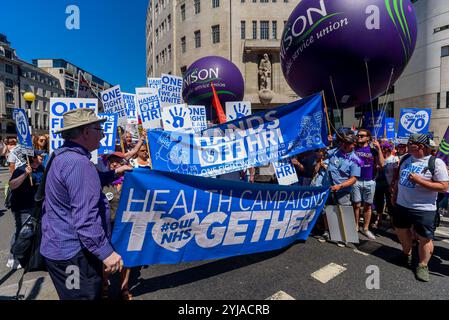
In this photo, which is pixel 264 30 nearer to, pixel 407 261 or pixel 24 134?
pixel 407 261

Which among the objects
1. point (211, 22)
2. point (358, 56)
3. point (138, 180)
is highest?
point (211, 22)

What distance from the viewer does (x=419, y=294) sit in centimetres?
293

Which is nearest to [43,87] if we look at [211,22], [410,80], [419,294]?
[211,22]

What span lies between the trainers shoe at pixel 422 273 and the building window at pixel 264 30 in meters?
29.6

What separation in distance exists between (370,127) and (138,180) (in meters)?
6.04

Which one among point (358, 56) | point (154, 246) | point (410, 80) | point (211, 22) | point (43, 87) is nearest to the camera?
point (154, 246)

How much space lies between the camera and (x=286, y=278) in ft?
10.7

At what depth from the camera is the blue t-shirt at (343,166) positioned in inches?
170

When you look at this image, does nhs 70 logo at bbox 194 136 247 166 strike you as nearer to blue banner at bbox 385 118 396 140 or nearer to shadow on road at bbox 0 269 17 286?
shadow on road at bbox 0 269 17 286

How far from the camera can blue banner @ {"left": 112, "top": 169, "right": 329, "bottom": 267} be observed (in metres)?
2.60

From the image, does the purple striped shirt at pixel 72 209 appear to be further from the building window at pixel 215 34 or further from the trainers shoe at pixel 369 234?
the building window at pixel 215 34

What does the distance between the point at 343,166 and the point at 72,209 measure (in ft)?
13.2

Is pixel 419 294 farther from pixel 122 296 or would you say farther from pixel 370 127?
pixel 370 127

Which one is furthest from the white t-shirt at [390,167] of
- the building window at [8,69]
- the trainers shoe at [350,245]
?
the building window at [8,69]
